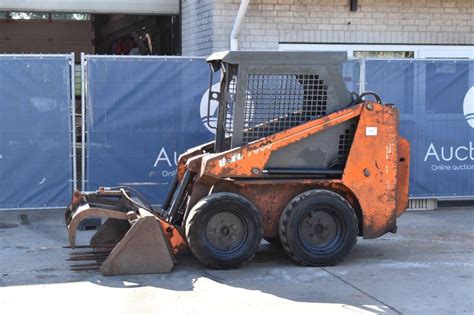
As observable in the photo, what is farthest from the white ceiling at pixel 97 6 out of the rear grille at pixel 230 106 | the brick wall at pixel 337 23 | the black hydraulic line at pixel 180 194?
the black hydraulic line at pixel 180 194

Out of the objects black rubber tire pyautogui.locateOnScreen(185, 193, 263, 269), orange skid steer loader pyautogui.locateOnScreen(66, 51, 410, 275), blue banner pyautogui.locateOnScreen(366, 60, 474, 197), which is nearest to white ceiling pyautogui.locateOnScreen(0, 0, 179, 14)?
blue banner pyautogui.locateOnScreen(366, 60, 474, 197)

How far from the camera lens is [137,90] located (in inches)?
404

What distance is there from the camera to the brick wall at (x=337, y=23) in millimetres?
12188

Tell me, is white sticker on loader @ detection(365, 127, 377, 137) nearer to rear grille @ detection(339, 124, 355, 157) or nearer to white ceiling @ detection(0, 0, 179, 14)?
rear grille @ detection(339, 124, 355, 157)

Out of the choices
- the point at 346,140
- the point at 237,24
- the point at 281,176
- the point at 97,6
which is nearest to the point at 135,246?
the point at 281,176

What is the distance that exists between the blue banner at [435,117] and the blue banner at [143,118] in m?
2.81

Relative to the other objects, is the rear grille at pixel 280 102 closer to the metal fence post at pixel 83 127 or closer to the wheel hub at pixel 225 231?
the wheel hub at pixel 225 231

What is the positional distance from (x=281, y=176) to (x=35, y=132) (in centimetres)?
400

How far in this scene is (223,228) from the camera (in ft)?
24.9

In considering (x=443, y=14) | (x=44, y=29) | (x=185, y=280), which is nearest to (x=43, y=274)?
(x=185, y=280)

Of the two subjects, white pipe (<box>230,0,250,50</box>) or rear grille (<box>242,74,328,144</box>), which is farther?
white pipe (<box>230,0,250,50</box>)

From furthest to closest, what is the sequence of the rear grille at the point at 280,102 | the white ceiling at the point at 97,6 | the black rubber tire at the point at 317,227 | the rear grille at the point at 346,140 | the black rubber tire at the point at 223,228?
the white ceiling at the point at 97,6, the rear grille at the point at 346,140, the rear grille at the point at 280,102, the black rubber tire at the point at 317,227, the black rubber tire at the point at 223,228

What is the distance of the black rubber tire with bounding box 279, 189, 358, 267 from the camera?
770 cm

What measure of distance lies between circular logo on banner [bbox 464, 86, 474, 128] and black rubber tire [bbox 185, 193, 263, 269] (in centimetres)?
492
